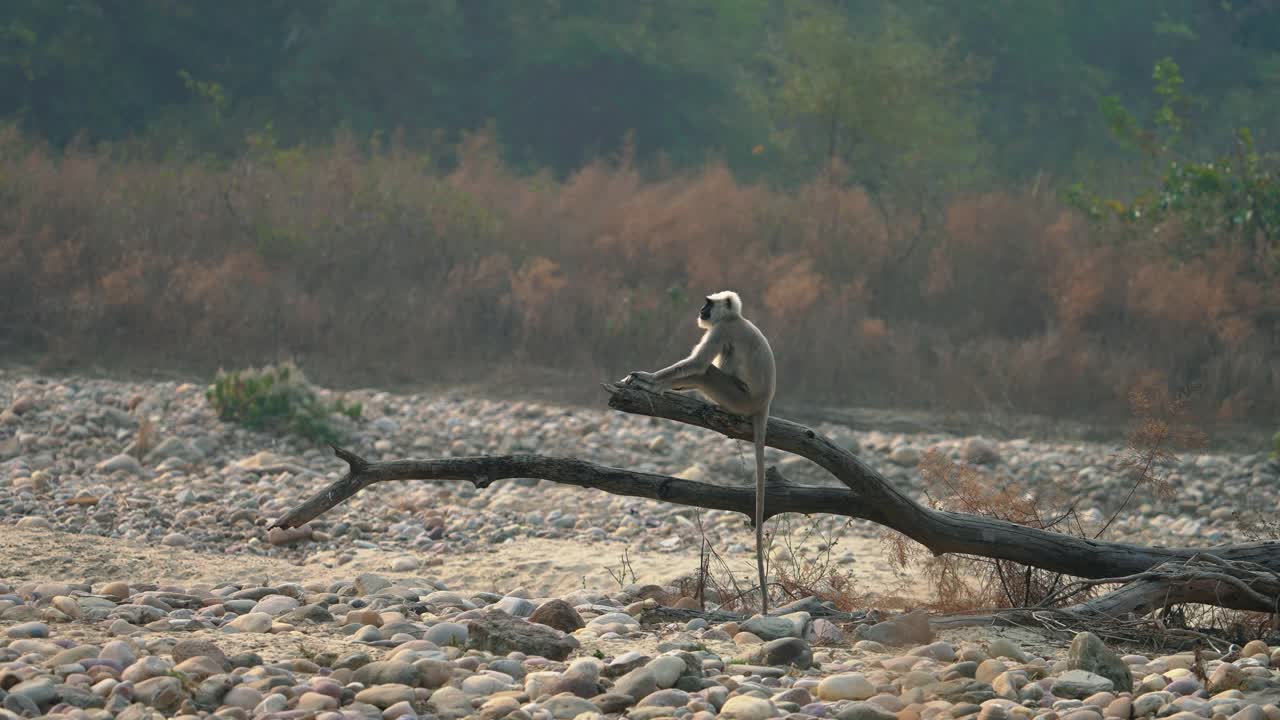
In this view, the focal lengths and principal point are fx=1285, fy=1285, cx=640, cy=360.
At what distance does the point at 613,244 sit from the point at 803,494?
Result: 1317 cm

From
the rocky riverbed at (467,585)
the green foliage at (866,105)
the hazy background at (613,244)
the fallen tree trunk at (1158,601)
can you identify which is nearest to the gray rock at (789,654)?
the rocky riverbed at (467,585)

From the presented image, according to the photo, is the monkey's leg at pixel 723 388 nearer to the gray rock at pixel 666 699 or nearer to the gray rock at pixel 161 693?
the gray rock at pixel 666 699

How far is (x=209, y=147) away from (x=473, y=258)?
12.5m

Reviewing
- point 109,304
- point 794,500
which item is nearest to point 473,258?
point 109,304

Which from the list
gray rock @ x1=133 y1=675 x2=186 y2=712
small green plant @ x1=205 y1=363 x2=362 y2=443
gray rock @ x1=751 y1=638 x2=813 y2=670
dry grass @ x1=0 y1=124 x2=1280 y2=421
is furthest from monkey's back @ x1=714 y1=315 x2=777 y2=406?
dry grass @ x1=0 y1=124 x2=1280 y2=421

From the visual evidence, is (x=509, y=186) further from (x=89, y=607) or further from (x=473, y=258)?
(x=89, y=607)

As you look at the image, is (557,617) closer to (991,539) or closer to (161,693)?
(161,693)

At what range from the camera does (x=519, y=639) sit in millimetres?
5020

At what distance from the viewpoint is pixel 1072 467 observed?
39.9 feet

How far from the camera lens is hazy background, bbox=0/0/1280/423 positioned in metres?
15.5

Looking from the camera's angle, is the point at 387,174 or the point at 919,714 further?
the point at 387,174

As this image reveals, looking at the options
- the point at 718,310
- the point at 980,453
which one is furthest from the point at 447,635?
the point at 980,453

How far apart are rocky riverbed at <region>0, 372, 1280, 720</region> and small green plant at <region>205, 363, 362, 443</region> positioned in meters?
0.25

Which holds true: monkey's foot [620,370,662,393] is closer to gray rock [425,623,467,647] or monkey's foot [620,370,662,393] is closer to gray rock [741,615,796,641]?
gray rock [741,615,796,641]
